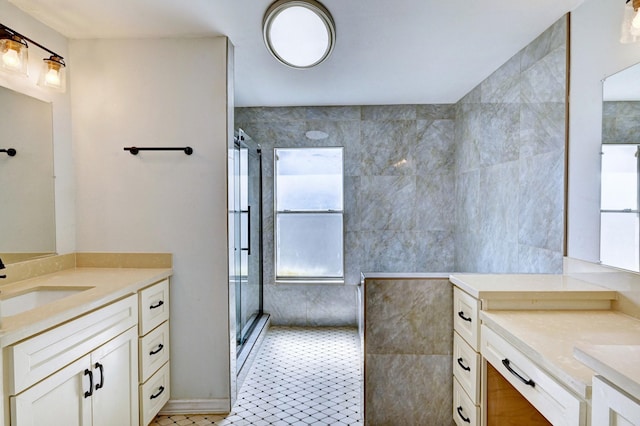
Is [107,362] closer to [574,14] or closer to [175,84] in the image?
[175,84]

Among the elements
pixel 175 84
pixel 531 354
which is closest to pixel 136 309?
pixel 175 84

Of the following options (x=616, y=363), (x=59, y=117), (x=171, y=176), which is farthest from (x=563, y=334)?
(x=59, y=117)

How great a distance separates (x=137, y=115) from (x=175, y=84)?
321 mm

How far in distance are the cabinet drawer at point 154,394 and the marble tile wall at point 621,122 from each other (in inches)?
106

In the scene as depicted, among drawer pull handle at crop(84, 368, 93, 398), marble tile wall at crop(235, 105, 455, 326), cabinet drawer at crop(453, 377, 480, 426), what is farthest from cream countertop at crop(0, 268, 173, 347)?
marble tile wall at crop(235, 105, 455, 326)

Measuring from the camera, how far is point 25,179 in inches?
72.0

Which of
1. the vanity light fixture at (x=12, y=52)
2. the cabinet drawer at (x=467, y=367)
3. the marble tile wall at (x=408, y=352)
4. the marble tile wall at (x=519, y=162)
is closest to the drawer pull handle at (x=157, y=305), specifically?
the marble tile wall at (x=408, y=352)

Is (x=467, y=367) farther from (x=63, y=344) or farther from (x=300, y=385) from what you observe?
(x=63, y=344)

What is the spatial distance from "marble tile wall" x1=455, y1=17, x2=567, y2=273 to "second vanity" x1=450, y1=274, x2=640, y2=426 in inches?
14.8

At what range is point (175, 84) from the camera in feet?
7.04

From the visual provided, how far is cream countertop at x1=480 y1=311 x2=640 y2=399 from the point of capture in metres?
0.98

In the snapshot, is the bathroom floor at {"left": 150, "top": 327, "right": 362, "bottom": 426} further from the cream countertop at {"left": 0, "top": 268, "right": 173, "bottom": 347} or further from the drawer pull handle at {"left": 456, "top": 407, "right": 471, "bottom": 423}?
the cream countertop at {"left": 0, "top": 268, "right": 173, "bottom": 347}

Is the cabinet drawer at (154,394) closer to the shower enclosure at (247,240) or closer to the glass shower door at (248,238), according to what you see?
the shower enclosure at (247,240)

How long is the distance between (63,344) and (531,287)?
2.05 metres
